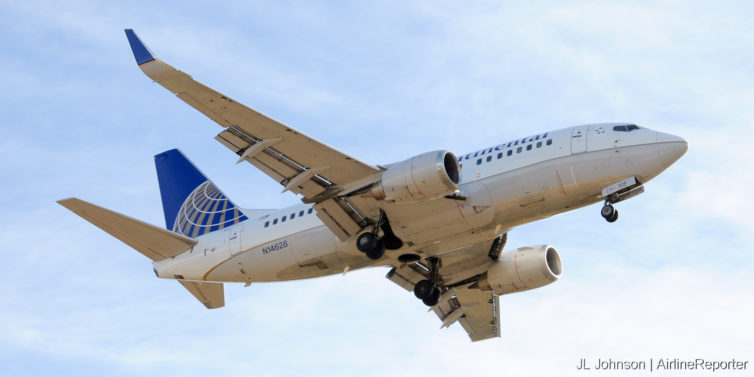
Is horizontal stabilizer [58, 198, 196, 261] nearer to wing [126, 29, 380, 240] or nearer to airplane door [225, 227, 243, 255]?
A: airplane door [225, 227, 243, 255]

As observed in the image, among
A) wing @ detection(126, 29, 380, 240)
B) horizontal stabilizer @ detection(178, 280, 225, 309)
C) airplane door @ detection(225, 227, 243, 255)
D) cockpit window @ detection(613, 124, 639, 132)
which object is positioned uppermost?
cockpit window @ detection(613, 124, 639, 132)

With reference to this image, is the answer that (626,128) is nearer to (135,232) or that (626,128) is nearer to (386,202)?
(386,202)

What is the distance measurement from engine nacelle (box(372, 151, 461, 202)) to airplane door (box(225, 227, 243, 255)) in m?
7.28

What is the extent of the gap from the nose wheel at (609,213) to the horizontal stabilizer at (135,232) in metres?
15.6

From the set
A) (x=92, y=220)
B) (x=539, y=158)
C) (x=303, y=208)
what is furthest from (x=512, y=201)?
(x=92, y=220)

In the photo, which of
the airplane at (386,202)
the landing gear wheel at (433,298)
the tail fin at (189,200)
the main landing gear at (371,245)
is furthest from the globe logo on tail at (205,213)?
the landing gear wheel at (433,298)

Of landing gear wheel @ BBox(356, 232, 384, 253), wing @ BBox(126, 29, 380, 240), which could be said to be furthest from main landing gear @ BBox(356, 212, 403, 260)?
wing @ BBox(126, 29, 380, 240)

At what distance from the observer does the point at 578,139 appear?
3152cm

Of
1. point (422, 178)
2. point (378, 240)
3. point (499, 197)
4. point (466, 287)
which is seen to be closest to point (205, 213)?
point (378, 240)

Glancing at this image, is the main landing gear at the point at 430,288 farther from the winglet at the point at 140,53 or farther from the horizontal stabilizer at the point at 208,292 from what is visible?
the winglet at the point at 140,53

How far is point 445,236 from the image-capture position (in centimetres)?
3303

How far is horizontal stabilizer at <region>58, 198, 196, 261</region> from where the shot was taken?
107 ft

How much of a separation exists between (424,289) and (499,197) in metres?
7.72

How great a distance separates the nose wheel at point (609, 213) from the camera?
31109 mm
